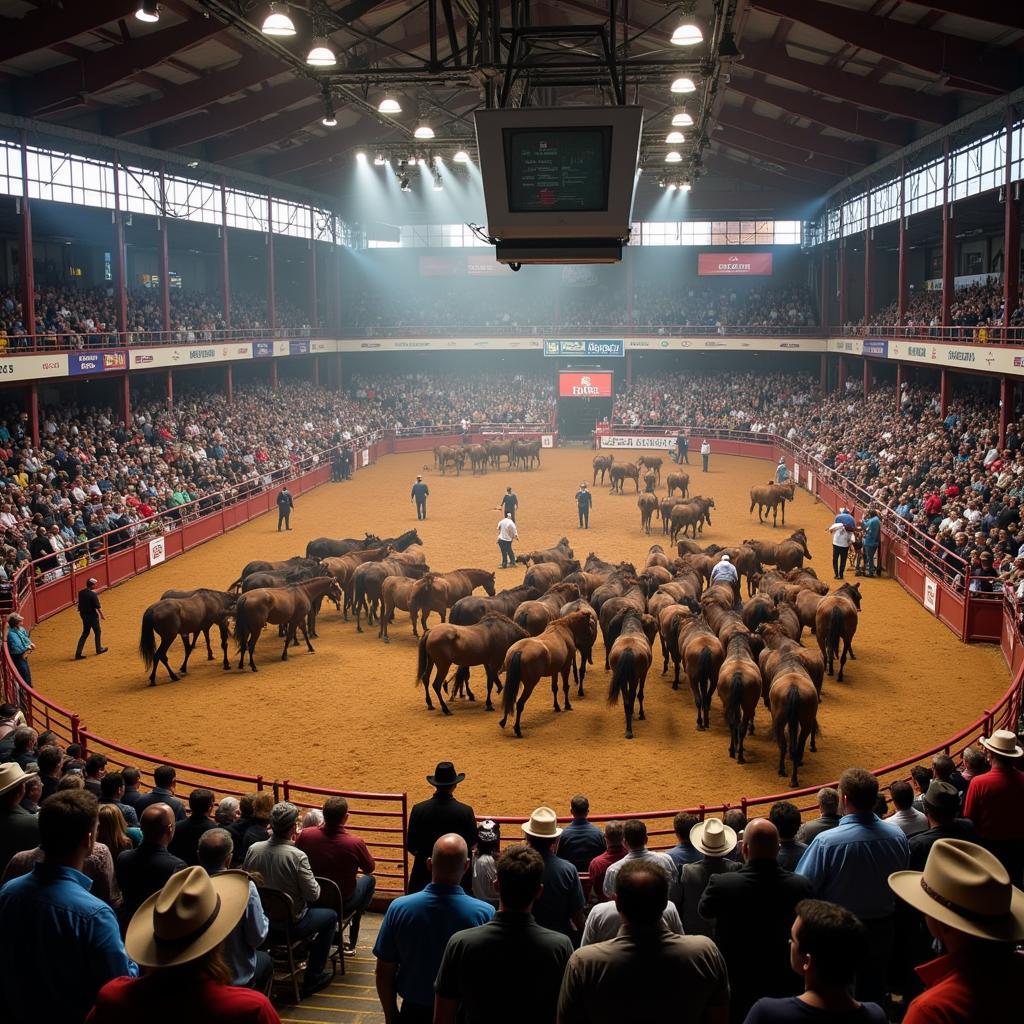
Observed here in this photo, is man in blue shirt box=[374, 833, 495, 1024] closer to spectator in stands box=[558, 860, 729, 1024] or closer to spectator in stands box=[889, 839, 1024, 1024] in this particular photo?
spectator in stands box=[558, 860, 729, 1024]

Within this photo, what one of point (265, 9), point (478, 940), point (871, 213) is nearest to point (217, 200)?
point (265, 9)

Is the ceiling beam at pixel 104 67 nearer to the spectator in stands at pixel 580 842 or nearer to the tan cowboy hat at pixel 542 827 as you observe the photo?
the spectator in stands at pixel 580 842

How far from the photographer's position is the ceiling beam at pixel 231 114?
33812 millimetres

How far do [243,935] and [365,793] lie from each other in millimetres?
4438

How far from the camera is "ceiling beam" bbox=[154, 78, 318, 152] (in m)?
33.8

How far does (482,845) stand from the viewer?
7.01 metres

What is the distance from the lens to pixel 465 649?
15.5 metres

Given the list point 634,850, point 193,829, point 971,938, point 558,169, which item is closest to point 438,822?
point 634,850

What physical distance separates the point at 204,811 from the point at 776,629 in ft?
33.5

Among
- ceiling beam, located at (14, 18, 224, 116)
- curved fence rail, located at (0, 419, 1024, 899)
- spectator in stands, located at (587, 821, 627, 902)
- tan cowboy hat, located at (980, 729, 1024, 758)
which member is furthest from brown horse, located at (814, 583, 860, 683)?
ceiling beam, located at (14, 18, 224, 116)

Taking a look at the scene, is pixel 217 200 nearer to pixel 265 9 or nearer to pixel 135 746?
pixel 265 9

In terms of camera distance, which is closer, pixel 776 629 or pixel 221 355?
pixel 776 629

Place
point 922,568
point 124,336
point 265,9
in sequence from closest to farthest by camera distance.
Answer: point 922,568 < point 265,9 < point 124,336

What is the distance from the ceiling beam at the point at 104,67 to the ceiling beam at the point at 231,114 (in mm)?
5561
